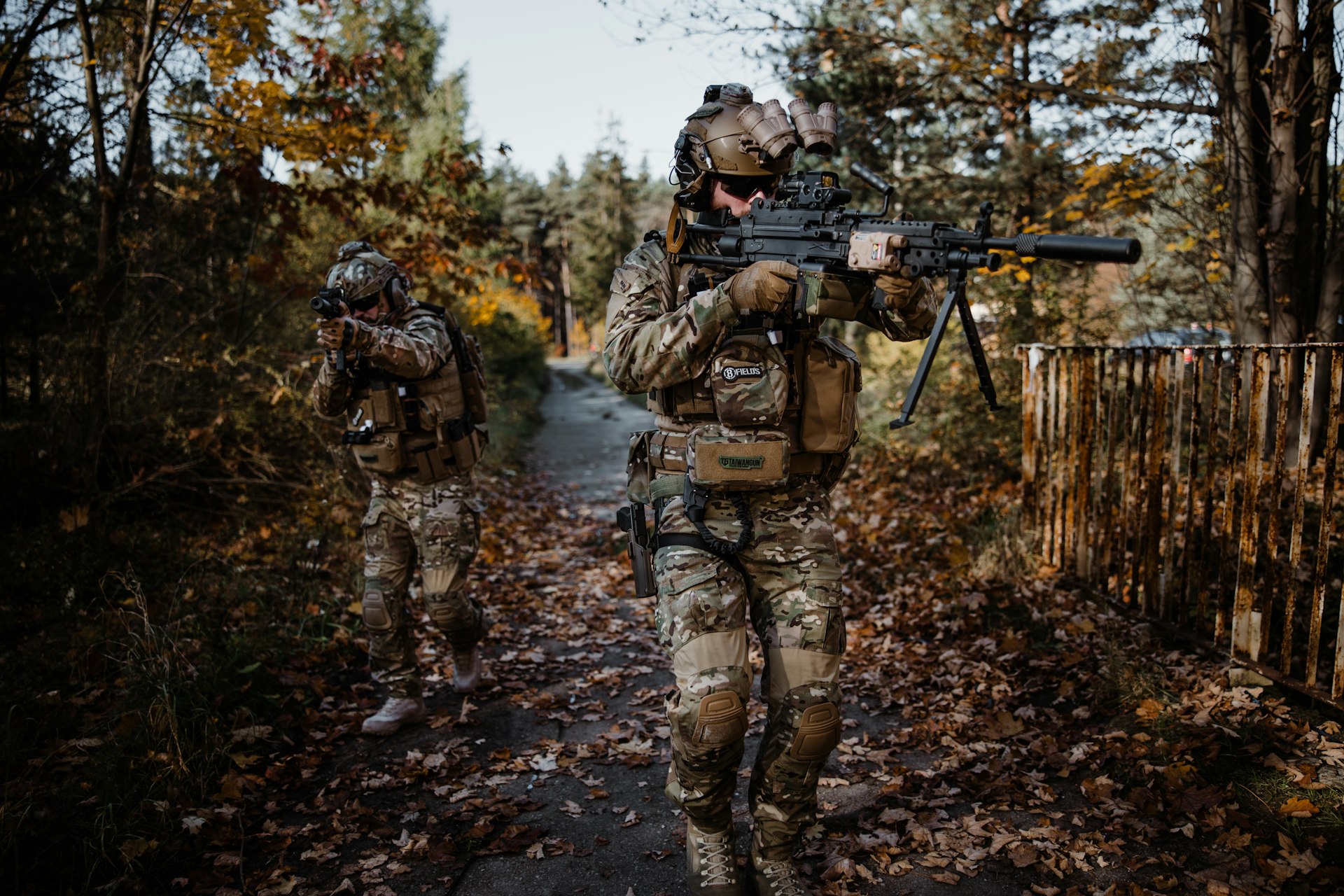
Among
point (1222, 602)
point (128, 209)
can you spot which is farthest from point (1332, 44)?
point (128, 209)

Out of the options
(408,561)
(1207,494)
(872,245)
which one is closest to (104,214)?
(408,561)

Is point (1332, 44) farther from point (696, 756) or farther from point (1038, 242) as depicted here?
point (696, 756)

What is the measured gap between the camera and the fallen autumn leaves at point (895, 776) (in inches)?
126

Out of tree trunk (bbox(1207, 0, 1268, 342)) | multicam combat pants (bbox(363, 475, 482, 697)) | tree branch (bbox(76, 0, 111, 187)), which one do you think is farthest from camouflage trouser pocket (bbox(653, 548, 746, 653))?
tree branch (bbox(76, 0, 111, 187))

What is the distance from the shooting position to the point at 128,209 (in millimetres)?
7312

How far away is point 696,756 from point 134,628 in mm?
3815

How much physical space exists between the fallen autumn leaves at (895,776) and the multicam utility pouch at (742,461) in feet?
4.97

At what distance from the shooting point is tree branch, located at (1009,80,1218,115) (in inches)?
253

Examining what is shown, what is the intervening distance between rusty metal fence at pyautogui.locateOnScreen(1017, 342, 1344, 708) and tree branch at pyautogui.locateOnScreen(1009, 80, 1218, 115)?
6.93 ft

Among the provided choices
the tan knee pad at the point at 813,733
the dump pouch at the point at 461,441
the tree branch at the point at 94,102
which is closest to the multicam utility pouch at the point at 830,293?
the tan knee pad at the point at 813,733

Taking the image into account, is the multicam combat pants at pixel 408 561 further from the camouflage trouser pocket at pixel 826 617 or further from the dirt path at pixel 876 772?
the camouflage trouser pocket at pixel 826 617

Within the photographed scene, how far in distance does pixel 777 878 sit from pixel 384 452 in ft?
9.55

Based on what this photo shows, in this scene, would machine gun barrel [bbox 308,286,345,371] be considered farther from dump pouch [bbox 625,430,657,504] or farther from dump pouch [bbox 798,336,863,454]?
dump pouch [bbox 798,336,863,454]

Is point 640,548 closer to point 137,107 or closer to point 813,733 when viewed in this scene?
point 813,733
